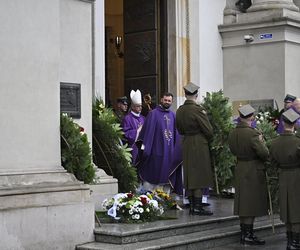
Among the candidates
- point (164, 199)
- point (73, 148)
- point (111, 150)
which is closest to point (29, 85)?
point (73, 148)

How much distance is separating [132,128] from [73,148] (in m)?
2.88

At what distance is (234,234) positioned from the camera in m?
9.84

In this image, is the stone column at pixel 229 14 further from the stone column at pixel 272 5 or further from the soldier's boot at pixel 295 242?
the soldier's boot at pixel 295 242

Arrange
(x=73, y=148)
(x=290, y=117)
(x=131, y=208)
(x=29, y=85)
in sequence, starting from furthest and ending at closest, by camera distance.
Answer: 1. (x=131, y=208)
2. (x=73, y=148)
3. (x=290, y=117)
4. (x=29, y=85)

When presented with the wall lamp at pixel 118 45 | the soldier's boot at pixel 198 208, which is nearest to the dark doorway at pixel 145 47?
the wall lamp at pixel 118 45

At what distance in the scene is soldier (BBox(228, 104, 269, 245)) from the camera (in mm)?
9352

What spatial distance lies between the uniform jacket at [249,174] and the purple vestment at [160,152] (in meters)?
2.03

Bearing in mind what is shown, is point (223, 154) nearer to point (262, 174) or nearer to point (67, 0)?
point (262, 174)

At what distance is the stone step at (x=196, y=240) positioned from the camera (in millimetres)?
8359

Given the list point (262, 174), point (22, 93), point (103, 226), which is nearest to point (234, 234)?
point (262, 174)

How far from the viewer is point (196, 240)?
9.04m

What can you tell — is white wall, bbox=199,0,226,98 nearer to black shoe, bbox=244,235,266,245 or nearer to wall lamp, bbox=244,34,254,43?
wall lamp, bbox=244,34,254,43

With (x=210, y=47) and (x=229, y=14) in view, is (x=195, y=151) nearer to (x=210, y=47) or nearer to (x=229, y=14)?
(x=210, y=47)

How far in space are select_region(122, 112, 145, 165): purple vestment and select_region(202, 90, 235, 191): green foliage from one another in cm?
Answer: 120
